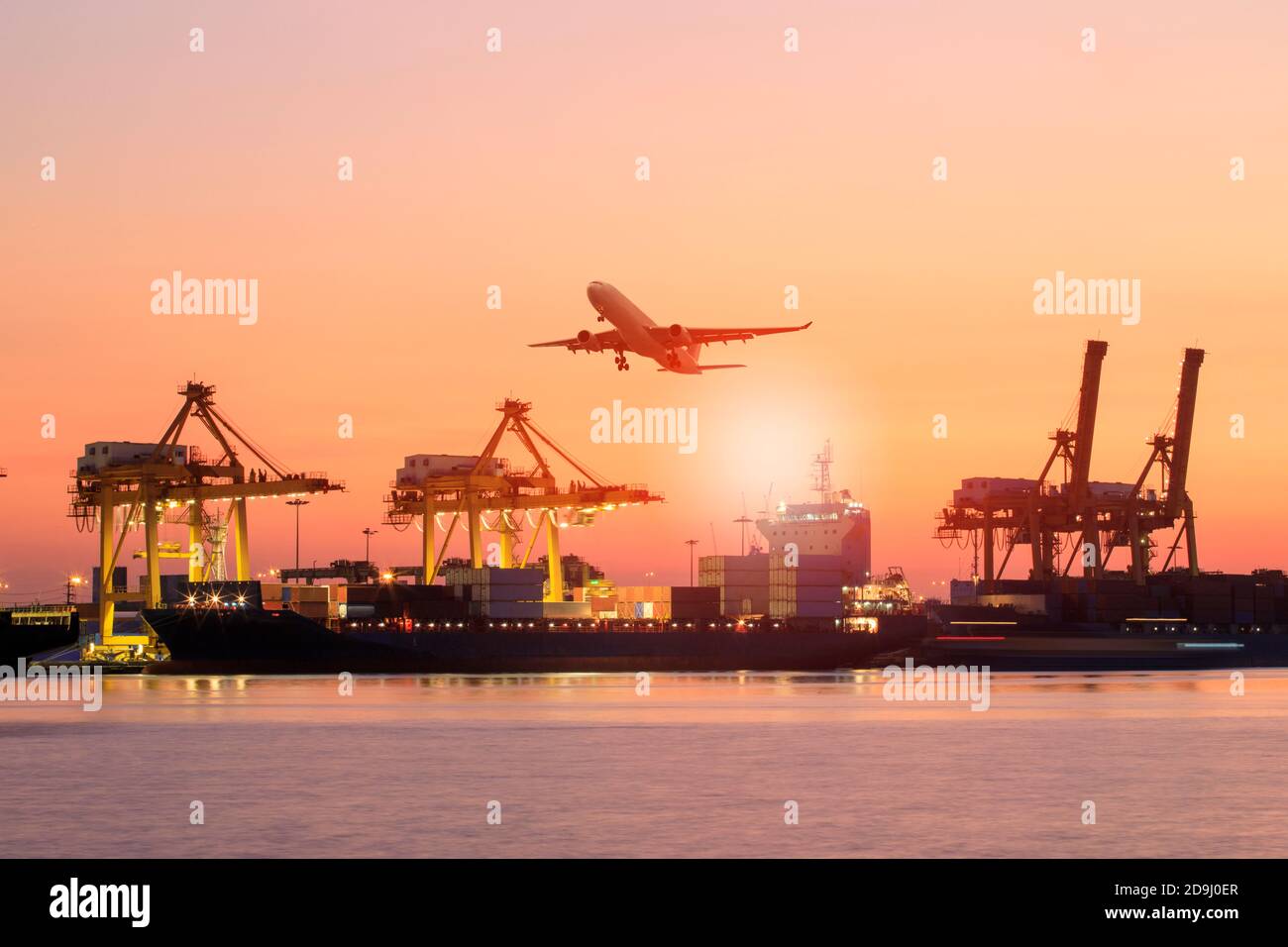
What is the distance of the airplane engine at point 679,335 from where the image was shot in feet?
220

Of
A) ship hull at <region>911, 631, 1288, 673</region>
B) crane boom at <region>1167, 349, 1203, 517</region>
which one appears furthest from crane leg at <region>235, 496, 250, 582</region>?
crane boom at <region>1167, 349, 1203, 517</region>

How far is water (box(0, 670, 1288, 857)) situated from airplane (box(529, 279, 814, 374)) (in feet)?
52.7

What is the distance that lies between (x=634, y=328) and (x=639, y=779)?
107 ft

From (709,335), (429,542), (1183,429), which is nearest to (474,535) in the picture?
(429,542)

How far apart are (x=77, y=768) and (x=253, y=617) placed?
6842 centimetres

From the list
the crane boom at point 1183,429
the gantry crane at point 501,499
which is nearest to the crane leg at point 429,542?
the gantry crane at point 501,499

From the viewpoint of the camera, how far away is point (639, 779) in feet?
116

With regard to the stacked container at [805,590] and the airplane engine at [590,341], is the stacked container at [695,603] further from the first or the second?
the airplane engine at [590,341]

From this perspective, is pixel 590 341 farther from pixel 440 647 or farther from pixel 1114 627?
pixel 1114 627

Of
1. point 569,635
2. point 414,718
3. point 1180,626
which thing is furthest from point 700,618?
point 414,718

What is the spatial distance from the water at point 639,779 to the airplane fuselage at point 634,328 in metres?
16.0
